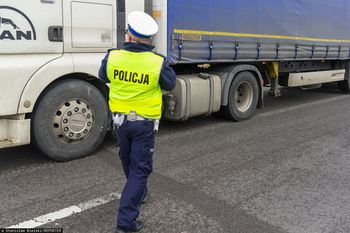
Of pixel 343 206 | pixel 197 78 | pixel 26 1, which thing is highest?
pixel 26 1

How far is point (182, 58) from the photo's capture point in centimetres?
634

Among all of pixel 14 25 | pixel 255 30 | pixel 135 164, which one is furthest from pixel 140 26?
pixel 255 30

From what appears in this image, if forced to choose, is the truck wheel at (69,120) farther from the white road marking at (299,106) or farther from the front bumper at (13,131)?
the white road marking at (299,106)

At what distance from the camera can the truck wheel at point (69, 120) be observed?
4844 mm

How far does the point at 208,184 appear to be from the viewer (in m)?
4.43

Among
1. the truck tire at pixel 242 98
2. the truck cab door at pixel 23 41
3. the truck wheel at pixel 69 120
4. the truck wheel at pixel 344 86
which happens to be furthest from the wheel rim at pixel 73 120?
the truck wheel at pixel 344 86

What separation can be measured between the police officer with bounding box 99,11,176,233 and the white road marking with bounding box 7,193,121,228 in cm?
62

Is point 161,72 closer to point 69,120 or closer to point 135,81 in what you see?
point 135,81

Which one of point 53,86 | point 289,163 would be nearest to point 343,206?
point 289,163

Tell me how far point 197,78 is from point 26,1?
3.08 meters

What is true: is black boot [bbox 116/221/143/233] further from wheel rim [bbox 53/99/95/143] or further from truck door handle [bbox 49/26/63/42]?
truck door handle [bbox 49/26/63/42]

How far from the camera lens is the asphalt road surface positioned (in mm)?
3562

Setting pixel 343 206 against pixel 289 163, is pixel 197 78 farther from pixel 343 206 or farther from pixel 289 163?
pixel 343 206

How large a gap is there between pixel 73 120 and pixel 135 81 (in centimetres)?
217
